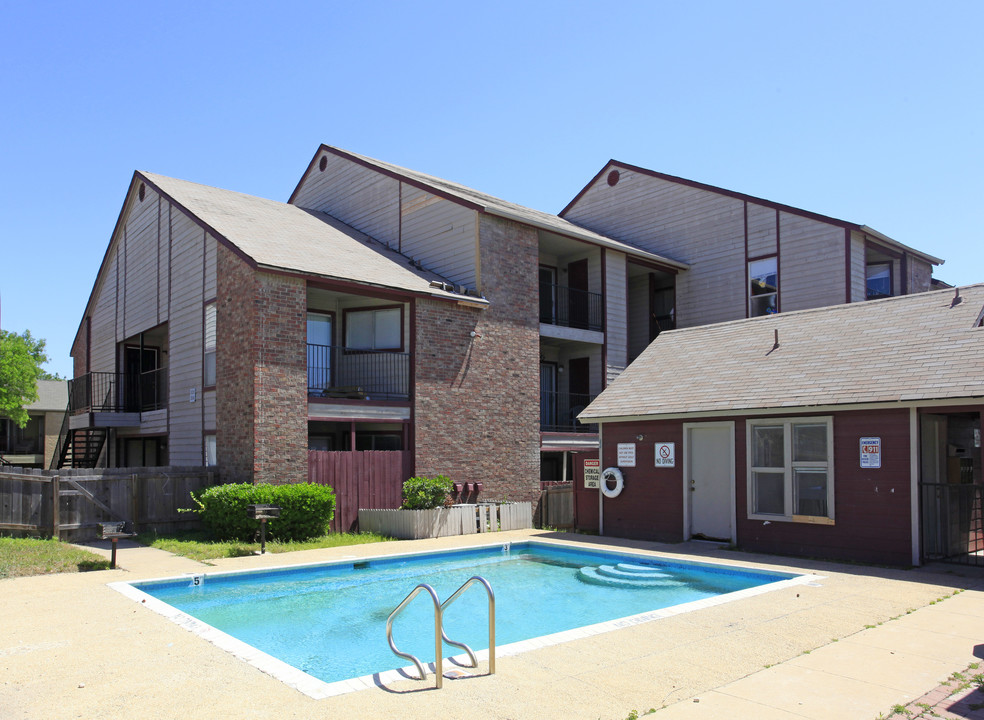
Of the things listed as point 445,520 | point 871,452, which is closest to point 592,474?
point 445,520

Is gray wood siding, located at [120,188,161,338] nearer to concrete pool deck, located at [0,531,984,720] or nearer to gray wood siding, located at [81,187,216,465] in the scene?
gray wood siding, located at [81,187,216,465]

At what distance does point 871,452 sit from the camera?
11.7 m

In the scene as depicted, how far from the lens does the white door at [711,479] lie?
13.8 m

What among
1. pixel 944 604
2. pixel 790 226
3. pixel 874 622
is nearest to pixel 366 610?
pixel 874 622

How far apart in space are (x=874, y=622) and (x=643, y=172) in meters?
21.3

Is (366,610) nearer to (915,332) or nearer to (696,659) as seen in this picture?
(696,659)

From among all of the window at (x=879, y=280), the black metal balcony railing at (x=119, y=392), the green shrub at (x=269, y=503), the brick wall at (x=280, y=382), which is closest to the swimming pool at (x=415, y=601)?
the green shrub at (x=269, y=503)

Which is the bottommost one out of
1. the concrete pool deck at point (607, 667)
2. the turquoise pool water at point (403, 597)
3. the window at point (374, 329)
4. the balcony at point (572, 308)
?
the turquoise pool water at point (403, 597)

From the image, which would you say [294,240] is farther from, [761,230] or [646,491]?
[761,230]

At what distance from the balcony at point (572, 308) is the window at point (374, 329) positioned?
573 centimetres

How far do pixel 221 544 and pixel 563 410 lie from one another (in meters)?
12.3

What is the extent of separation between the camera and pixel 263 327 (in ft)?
51.5

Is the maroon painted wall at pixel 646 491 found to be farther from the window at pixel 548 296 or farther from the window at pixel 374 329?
the window at pixel 548 296

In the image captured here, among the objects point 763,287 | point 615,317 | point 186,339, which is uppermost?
point 763,287
